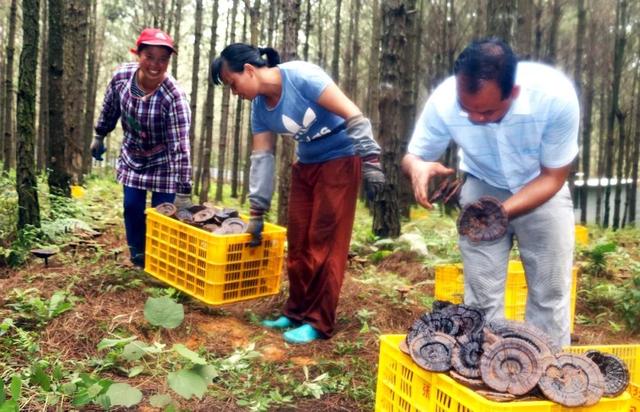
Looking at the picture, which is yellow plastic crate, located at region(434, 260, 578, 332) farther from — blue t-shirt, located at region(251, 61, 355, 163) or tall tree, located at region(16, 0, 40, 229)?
tall tree, located at region(16, 0, 40, 229)

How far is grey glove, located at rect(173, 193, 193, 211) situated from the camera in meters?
4.74

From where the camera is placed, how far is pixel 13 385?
223 cm

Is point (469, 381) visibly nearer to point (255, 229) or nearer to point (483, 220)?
point (483, 220)

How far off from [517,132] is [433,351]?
105 cm

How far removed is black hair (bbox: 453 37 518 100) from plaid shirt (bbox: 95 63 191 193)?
9.19ft

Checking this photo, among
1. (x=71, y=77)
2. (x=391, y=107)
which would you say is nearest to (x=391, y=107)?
(x=391, y=107)

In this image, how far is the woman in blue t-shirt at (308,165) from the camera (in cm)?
366

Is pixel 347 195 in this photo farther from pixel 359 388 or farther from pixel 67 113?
pixel 67 113

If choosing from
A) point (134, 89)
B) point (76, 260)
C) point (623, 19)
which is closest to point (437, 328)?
point (134, 89)

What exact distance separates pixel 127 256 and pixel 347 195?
254cm

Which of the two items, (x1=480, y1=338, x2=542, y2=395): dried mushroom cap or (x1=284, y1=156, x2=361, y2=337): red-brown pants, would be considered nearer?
(x1=480, y1=338, x2=542, y2=395): dried mushroom cap

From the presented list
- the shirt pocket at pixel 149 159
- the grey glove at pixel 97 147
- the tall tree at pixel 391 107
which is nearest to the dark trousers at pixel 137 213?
the shirt pocket at pixel 149 159

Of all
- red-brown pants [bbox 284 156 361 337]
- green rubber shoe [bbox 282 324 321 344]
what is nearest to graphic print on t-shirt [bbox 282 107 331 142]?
red-brown pants [bbox 284 156 361 337]

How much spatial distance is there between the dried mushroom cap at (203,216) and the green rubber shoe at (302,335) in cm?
98
